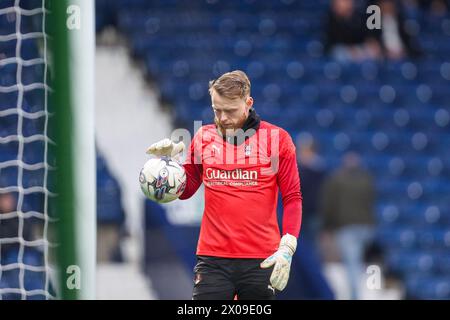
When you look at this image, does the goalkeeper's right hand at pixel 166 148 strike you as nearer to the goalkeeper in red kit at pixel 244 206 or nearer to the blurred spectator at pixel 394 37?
the goalkeeper in red kit at pixel 244 206

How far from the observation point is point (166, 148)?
4.91 meters

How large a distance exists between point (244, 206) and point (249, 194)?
0.18ft

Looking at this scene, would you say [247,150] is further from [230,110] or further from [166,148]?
[166,148]

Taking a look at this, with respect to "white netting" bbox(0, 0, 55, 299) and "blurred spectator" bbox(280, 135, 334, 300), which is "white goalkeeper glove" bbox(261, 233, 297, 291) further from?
"blurred spectator" bbox(280, 135, 334, 300)

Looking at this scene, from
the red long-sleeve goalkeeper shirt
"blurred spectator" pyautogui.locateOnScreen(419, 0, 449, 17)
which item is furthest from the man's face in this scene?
"blurred spectator" pyautogui.locateOnScreen(419, 0, 449, 17)

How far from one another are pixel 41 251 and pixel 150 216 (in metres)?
0.88

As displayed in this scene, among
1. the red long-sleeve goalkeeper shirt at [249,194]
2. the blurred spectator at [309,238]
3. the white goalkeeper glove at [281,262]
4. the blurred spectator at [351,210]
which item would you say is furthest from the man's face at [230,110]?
the blurred spectator at [351,210]

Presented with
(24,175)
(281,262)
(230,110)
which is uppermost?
(24,175)

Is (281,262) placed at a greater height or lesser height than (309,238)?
lesser

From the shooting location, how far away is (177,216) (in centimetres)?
894

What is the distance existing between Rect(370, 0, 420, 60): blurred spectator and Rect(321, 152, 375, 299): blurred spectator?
124 inches

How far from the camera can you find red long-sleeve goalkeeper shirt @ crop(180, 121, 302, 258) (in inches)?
193

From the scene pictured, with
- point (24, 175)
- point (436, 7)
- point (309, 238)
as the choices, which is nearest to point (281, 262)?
point (24, 175)

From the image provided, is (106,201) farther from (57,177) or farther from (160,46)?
(57,177)
